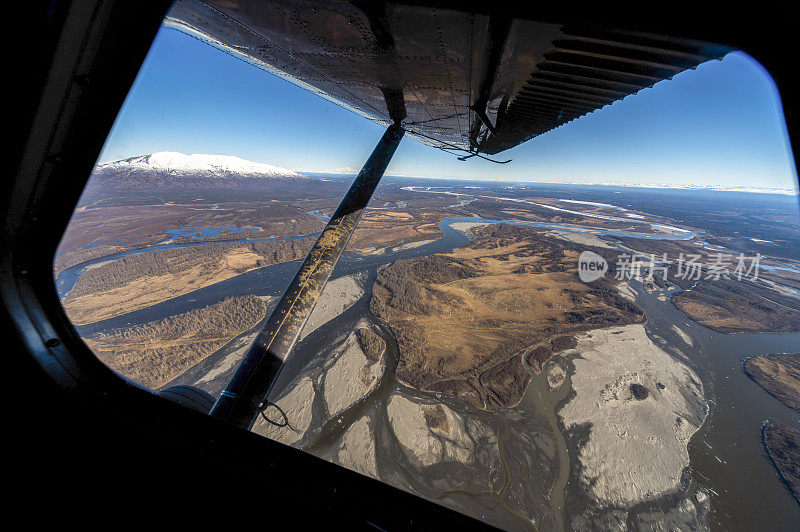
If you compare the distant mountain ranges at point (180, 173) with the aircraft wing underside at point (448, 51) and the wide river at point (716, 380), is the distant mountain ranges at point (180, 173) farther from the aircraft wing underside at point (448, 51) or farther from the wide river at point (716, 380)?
the aircraft wing underside at point (448, 51)

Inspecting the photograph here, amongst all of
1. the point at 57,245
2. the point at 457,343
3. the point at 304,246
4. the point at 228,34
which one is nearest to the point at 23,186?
the point at 57,245

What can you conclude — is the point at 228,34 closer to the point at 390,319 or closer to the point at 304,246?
the point at 390,319

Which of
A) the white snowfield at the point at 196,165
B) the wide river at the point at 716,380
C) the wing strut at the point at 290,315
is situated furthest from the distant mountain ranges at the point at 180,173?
the wing strut at the point at 290,315

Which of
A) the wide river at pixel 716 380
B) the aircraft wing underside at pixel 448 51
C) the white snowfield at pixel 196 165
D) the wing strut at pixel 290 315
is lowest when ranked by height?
the wide river at pixel 716 380

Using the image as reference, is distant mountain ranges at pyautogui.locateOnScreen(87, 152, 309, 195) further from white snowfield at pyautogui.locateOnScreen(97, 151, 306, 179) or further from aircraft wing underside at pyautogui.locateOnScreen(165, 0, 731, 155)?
aircraft wing underside at pyautogui.locateOnScreen(165, 0, 731, 155)

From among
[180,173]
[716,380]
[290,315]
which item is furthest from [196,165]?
[716,380]

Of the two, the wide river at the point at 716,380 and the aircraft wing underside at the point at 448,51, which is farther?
the wide river at the point at 716,380
